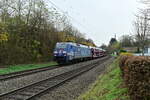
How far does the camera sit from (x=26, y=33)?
31.5 metres

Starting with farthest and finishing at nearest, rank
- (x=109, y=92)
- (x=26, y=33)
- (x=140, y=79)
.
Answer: (x=26, y=33) → (x=109, y=92) → (x=140, y=79)

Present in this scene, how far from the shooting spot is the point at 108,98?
23.3ft

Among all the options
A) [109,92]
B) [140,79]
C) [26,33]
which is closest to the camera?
[140,79]

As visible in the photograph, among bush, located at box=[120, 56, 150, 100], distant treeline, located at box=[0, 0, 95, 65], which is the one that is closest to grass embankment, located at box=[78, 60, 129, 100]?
bush, located at box=[120, 56, 150, 100]

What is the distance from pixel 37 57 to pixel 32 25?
5366mm

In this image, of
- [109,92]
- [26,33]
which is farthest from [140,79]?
[26,33]

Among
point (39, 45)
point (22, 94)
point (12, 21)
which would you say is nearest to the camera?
point (22, 94)

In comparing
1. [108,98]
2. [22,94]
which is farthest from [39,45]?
[108,98]

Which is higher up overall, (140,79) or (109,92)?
(140,79)

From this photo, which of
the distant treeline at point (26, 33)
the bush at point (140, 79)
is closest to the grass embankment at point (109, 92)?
the bush at point (140, 79)

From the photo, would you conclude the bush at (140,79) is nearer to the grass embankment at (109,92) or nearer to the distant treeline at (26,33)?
the grass embankment at (109,92)

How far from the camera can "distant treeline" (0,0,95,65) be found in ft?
82.7

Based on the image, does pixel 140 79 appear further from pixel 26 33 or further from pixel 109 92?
pixel 26 33

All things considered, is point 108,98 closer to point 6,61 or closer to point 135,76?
point 135,76
